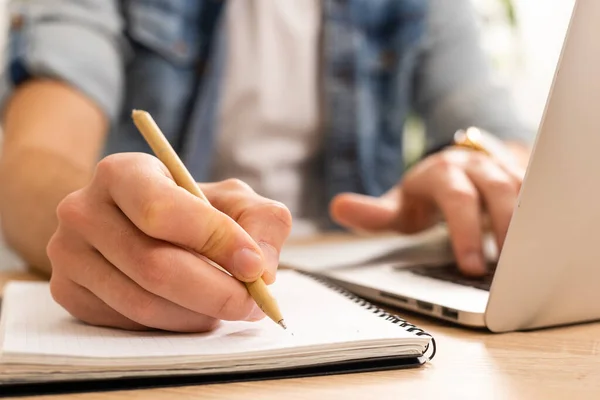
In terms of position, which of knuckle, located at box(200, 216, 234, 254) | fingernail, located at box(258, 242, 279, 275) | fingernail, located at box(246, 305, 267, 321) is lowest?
fingernail, located at box(246, 305, 267, 321)

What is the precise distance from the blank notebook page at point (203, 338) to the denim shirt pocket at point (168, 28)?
729 mm

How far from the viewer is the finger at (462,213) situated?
20.3 inches

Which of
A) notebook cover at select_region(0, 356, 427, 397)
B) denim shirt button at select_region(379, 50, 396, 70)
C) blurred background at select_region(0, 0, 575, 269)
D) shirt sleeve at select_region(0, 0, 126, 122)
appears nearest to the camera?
notebook cover at select_region(0, 356, 427, 397)

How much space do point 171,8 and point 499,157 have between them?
0.66 metres

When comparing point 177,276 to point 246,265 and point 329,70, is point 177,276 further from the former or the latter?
point 329,70

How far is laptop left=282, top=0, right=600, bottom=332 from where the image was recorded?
0.32 metres

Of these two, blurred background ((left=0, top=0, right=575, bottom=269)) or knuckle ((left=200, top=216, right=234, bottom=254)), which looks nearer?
knuckle ((left=200, top=216, right=234, bottom=254))

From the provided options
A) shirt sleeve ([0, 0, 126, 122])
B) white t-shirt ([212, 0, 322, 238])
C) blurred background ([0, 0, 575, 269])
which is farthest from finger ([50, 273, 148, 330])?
blurred background ([0, 0, 575, 269])

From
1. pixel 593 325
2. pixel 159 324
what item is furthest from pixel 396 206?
pixel 159 324

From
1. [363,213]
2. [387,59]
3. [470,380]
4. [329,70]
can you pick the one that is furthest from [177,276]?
[387,59]

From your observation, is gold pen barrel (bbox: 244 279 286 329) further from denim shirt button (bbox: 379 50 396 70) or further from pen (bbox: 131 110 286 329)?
denim shirt button (bbox: 379 50 396 70)

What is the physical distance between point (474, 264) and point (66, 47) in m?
0.62

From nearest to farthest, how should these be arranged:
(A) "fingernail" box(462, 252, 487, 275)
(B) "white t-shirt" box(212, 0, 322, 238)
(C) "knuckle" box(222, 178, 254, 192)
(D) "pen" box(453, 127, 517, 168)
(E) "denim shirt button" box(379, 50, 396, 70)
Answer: (C) "knuckle" box(222, 178, 254, 192), (A) "fingernail" box(462, 252, 487, 275), (D) "pen" box(453, 127, 517, 168), (B) "white t-shirt" box(212, 0, 322, 238), (E) "denim shirt button" box(379, 50, 396, 70)

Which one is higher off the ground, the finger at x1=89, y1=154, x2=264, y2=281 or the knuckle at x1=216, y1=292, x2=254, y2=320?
the finger at x1=89, y1=154, x2=264, y2=281
